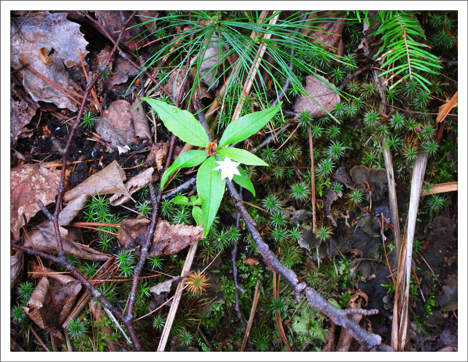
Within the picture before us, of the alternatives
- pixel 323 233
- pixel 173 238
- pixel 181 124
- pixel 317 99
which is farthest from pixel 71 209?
pixel 317 99

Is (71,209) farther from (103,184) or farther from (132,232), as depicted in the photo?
(132,232)

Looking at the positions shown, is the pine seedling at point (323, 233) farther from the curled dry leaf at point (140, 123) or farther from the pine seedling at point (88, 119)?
the pine seedling at point (88, 119)

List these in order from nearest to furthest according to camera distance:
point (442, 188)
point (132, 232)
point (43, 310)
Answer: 1. point (43, 310)
2. point (132, 232)
3. point (442, 188)

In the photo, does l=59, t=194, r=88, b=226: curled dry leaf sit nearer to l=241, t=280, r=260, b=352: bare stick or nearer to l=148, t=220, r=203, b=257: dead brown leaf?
l=148, t=220, r=203, b=257: dead brown leaf

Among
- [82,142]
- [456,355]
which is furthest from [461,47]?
[82,142]

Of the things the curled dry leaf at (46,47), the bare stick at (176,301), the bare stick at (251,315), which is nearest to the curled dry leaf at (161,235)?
the bare stick at (176,301)

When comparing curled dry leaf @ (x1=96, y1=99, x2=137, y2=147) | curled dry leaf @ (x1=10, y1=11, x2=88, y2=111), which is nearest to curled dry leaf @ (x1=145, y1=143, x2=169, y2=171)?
curled dry leaf @ (x1=96, y1=99, x2=137, y2=147)
